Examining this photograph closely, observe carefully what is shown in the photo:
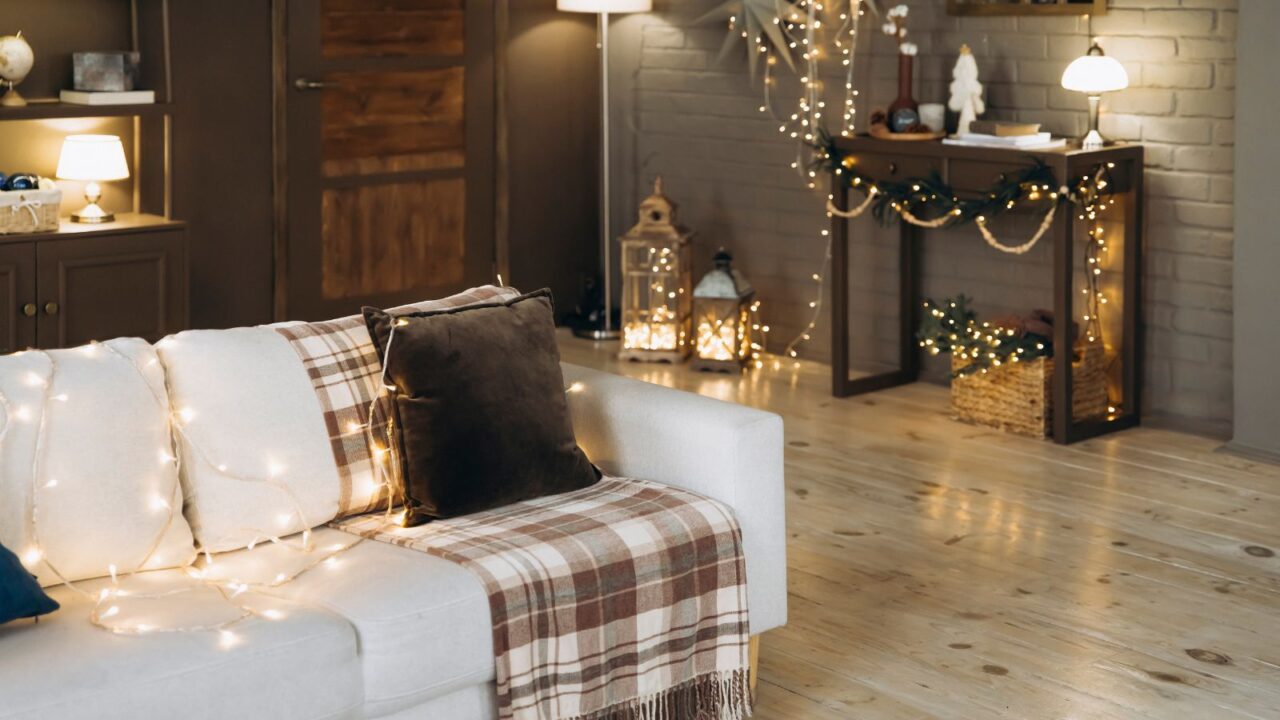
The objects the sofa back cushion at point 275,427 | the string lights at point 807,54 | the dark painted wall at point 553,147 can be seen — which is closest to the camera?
the sofa back cushion at point 275,427

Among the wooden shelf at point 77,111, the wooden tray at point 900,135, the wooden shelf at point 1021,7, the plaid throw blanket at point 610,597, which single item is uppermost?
the wooden shelf at point 1021,7

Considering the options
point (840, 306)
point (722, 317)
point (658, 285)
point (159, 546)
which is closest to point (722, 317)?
point (722, 317)

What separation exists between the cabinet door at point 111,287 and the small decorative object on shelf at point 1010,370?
2503 mm

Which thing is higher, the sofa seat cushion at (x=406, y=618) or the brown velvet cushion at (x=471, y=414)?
the brown velvet cushion at (x=471, y=414)

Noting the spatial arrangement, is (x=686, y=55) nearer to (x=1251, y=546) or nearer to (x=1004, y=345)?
(x=1004, y=345)

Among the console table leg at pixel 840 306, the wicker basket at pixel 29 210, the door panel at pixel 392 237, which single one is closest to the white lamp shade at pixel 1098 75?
the console table leg at pixel 840 306

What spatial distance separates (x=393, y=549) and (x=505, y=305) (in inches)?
22.3

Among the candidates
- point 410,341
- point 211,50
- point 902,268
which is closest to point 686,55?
point 902,268

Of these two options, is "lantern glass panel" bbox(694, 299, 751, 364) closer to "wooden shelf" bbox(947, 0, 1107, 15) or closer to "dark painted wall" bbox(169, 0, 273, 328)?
"wooden shelf" bbox(947, 0, 1107, 15)

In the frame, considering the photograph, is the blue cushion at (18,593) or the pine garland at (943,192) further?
the pine garland at (943,192)

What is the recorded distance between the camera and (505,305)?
119 inches

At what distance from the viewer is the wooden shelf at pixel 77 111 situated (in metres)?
5.04

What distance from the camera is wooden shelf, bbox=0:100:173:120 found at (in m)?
5.04

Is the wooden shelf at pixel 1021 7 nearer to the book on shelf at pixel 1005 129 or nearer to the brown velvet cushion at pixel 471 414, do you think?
the book on shelf at pixel 1005 129
